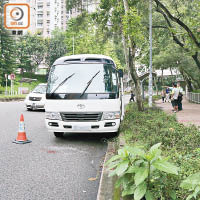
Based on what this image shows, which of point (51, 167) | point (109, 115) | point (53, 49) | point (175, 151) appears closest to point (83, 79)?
point (109, 115)

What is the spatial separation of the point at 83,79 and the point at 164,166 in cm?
550

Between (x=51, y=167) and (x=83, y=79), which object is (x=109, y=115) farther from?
(x=51, y=167)

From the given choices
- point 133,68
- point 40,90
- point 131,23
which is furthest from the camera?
point 40,90

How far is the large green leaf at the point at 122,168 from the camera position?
3178 mm

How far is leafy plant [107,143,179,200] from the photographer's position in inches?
119

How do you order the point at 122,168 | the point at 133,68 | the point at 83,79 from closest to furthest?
the point at 122,168, the point at 83,79, the point at 133,68

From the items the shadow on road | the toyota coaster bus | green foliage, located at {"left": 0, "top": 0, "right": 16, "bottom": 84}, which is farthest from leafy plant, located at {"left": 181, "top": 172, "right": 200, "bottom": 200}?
green foliage, located at {"left": 0, "top": 0, "right": 16, "bottom": 84}

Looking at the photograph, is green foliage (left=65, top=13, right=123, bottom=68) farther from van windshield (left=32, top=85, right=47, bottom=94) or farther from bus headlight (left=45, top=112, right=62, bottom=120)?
bus headlight (left=45, top=112, right=62, bottom=120)

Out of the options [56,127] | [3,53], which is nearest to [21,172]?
[56,127]

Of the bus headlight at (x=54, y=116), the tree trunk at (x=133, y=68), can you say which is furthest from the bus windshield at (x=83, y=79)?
the tree trunk at (x=133, y=68)

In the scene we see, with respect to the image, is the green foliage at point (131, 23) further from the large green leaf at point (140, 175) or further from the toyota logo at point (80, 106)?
the large green leaf at point (140, 175)

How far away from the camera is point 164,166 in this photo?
300 cm

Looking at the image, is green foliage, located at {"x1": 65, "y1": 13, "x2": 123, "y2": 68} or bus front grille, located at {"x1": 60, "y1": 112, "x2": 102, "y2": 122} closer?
bus front grille, located at {"x1": 60, "y1": 112, "x2": 102, "y2": 122}

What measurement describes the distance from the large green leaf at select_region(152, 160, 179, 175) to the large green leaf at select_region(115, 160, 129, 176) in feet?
1.01
